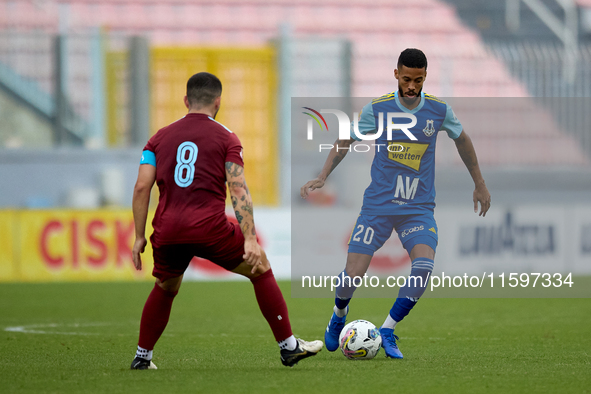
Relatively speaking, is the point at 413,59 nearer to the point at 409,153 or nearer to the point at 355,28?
the point at 409,153

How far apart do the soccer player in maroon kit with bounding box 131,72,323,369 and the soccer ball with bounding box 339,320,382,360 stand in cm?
110

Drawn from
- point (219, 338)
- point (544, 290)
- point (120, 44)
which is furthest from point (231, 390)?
point (120, 44)

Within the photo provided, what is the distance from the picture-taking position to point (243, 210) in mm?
4543

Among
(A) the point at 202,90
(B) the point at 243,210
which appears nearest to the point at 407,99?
(A) the point at 202,90

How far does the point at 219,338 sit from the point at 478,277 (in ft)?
25.9

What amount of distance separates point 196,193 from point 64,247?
370 inches

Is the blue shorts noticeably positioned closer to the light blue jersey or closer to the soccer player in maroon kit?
the light blue jersey

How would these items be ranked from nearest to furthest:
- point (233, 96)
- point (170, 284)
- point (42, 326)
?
point (170, 284), point (42, 326), point (233, 96)

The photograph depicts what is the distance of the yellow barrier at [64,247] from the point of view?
13391mm

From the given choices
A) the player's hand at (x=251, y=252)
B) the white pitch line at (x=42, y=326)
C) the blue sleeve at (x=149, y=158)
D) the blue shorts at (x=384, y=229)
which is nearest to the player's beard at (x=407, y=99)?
the blue shorts at (x=384, y=229)

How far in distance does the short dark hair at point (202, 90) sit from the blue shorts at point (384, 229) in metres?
1.56

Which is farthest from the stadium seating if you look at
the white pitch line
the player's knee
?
the player's knee

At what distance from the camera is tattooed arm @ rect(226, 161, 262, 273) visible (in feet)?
14.9

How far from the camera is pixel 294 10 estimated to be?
65.5 ft
